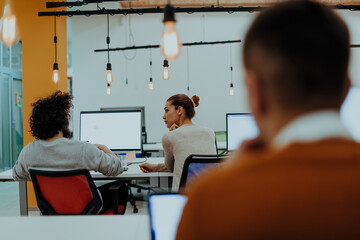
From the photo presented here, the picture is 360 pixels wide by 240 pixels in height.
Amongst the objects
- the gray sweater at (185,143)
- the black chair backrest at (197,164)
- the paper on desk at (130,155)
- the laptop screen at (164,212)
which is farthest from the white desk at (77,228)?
the paper on desk at (130,155)

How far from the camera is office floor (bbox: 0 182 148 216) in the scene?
4527 millimetres

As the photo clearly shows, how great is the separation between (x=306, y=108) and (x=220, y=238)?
22 centimetres

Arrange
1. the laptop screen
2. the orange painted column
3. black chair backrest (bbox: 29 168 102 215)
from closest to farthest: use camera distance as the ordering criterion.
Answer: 1. the laptop screen
2. black chair backrest (bbox: 29 168 102 215)
3. the orange painted column

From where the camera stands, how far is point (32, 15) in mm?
4852

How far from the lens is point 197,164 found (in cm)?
191

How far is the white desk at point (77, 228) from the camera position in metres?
1.15

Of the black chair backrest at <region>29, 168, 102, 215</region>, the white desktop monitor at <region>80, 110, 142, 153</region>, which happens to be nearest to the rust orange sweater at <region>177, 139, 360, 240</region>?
the black chair backrest at <region>29, 168, 102, 215</region>

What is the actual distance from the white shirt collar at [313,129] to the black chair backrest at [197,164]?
141cm

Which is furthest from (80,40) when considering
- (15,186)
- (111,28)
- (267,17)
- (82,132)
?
(267,17)

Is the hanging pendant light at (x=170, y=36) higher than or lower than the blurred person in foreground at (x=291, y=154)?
higher

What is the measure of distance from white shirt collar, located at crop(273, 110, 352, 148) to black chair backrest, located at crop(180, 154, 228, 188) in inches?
55.4

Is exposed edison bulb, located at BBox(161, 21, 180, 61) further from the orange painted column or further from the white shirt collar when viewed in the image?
the orange painted column

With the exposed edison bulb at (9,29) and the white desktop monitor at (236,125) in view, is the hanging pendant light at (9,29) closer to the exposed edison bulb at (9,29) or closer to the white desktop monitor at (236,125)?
the exposed edison bulb at (9,29)

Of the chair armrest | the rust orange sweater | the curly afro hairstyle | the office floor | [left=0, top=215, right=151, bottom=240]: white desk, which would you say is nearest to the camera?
the rust orange sweater
